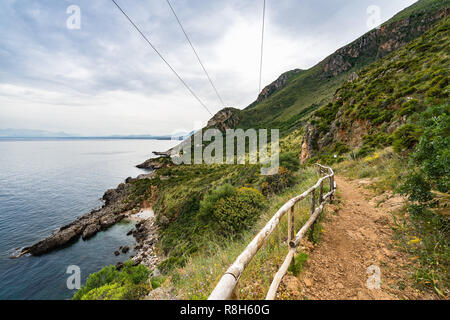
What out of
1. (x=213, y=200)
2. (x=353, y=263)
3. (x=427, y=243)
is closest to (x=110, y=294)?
(x=213, y=200)

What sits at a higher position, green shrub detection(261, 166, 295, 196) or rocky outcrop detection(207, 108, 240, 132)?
rocky outcrop detection(207, 108, 240, 132)

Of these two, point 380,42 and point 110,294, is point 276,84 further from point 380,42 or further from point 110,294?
point 110,294

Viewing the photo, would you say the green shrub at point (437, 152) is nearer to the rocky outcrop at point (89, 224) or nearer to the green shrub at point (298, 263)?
the green shrub at point (298, 263)

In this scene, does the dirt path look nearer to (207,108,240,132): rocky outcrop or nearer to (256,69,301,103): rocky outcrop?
(207,108,240,132): rocky outcrop

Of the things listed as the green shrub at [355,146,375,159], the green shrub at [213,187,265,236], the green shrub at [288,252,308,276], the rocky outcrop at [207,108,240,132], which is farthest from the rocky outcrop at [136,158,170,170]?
the green shrub at [288,252,308,276]

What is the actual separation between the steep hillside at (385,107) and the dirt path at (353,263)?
7217mm

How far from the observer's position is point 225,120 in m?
112

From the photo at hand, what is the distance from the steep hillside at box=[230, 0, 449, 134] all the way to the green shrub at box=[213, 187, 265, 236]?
193 feet

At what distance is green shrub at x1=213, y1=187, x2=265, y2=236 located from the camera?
12227 mm

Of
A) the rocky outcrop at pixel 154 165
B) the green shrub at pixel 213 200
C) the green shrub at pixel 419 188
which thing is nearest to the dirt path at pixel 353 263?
the green shrub at pixel 419 188
